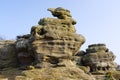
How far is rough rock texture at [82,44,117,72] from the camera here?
167 feet

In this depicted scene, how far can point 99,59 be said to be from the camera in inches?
1994

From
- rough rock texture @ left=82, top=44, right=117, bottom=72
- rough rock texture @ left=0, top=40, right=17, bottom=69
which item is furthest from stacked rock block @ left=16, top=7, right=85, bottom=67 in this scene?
rough rock texture @ left=82, top=44, right=117, bottom=72

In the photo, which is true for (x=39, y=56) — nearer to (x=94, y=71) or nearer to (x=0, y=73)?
(x=0, y=73)

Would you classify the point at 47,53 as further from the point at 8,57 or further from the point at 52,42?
the point at 8,57

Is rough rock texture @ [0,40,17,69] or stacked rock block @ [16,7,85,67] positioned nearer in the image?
stacked rock block @ [16,7,85,67]

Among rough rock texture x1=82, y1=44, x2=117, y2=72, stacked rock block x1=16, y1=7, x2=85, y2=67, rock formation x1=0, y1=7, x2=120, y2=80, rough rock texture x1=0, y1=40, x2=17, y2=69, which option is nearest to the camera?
rock formation x1=0, y1=7, x2=120, y2=80

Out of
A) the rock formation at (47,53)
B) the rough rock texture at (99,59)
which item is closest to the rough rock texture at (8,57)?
the rock formation at (47,53)

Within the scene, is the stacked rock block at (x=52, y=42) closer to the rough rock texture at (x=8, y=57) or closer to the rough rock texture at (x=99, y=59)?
the rough rock texture at (x=8, y=57)

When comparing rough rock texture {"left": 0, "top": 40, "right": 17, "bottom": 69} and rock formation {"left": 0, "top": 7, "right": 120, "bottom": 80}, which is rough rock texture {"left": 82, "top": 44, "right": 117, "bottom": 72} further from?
rough rock texture {"left": 0, "top": 40, "right": 17, "bottom": 69}

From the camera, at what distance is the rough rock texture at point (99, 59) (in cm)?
5078

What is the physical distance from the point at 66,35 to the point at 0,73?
9.15 metres

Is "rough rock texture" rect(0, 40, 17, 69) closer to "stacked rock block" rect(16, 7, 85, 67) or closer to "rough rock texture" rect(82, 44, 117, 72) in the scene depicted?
"stacked rock block" rect(16, 7, 85, 67)

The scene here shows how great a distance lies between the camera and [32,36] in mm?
36531

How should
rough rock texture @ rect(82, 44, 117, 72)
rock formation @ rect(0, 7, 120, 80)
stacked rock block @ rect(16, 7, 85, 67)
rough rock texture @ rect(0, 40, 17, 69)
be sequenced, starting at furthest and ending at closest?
rough rock texture @ rect(82, 44, 117, 72) → rough rock texture @ rect(0, 40, 17, 69) → stacked rock block @ rect(16, 7, 85, 67) → rock formation @ rect(0, 7, 120, 80)
